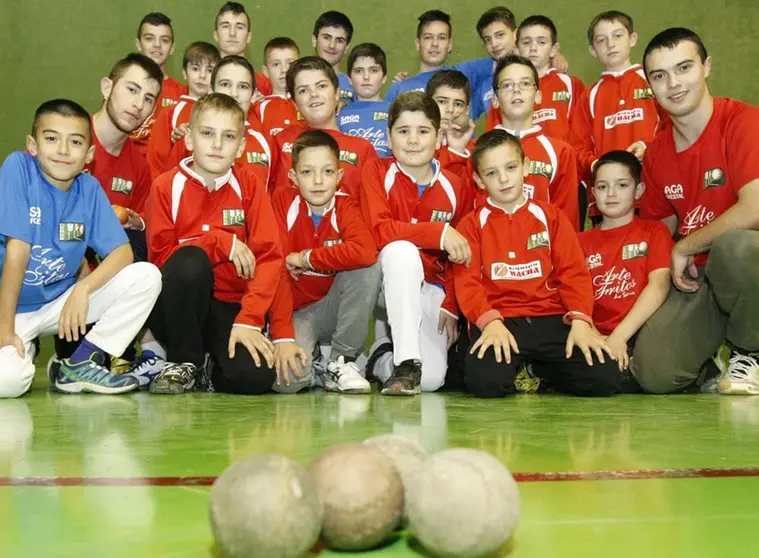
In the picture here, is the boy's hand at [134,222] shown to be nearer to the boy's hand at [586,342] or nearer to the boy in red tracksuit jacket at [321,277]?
the boy in red tracksuit jacket at [321,277]

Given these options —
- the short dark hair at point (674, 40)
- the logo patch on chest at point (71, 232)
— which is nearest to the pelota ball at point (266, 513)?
the logo patch on chest at point (71, 232)

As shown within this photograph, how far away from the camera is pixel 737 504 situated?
6.36 feet

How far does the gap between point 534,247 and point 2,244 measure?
256cm

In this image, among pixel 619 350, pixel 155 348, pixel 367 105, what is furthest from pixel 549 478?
pixel 367 105

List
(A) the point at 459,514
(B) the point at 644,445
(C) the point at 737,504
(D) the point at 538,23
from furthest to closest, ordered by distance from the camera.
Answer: (D) the point at 538,23
(B) the point at 644,445
(C) the point at 737,504
(A) the point at 459,514

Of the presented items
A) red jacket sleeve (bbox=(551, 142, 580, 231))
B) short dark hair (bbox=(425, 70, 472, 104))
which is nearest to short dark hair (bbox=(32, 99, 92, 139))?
short dark hair (bbox=(425, 70, 472, 104))

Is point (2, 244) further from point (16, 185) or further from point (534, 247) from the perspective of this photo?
point (534, 247)

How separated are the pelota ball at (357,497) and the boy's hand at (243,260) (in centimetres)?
264

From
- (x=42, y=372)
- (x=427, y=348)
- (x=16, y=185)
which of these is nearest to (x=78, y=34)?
(x=42, y=372)

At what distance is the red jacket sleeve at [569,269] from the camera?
415 cm

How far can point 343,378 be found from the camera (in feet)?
13.7

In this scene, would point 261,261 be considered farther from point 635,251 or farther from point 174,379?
point 635,251

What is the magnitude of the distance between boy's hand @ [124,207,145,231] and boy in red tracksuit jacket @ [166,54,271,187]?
410mm

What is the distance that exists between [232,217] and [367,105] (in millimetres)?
1792
